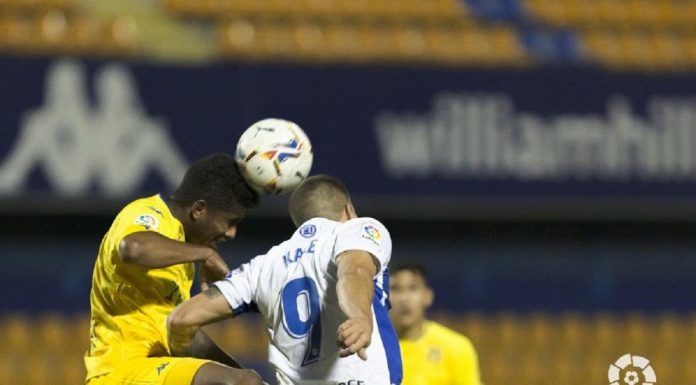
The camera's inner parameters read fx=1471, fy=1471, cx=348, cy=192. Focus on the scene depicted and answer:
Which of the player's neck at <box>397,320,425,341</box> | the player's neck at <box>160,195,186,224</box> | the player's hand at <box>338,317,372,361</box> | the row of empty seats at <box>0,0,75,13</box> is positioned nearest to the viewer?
the player's hand at <box>338,317,372,361</box>

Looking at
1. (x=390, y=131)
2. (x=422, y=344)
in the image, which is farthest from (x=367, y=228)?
(x=390, y=131)

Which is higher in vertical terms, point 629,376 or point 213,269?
point 213,269

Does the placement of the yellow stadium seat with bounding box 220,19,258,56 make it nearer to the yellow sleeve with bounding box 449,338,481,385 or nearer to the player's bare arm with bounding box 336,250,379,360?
A: the yellow sleeve with bounding box 449,338,481,385

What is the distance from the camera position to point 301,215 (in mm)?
5285

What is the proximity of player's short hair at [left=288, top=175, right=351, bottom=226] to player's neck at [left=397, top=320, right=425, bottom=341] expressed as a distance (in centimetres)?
303

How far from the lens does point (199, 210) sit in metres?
5.73

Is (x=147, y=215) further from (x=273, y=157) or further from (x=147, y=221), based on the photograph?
(x=273, y=157)

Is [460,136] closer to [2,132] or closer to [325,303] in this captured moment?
[2,132]

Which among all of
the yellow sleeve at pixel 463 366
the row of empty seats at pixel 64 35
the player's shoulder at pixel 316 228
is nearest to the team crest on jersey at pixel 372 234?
the player's shoulder at pixel 316 228

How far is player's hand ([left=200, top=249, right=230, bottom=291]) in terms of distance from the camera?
5488 millimetres

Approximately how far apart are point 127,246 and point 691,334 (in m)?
8.86

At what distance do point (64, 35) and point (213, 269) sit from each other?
7290 millimetres

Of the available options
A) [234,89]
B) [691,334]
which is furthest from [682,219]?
[234,89]

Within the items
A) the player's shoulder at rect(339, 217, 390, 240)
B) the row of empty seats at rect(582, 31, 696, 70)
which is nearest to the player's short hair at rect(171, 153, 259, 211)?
the player's shoulder at rect(339, 217, 390, 240)
